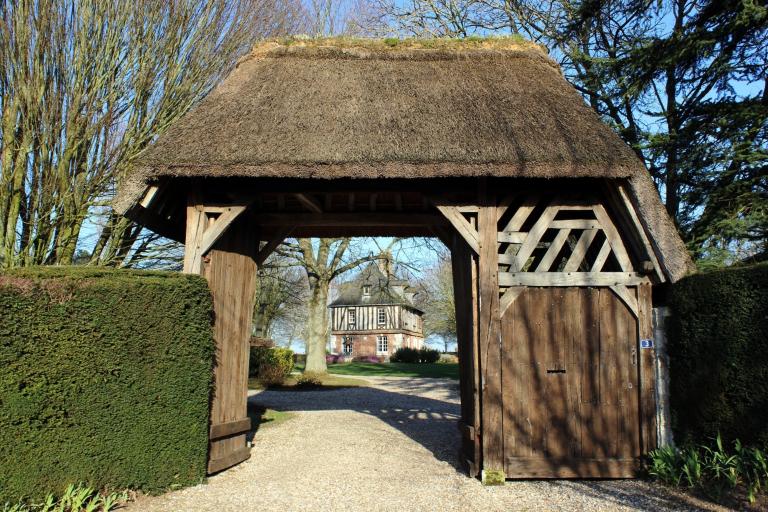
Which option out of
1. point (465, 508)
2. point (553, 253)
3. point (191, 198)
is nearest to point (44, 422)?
point (191, 198)

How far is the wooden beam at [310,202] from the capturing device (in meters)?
7.89

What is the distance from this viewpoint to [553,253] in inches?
283

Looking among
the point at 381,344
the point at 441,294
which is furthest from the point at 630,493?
the point at 381,344

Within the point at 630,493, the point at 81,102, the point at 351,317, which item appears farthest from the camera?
the point at 351,317

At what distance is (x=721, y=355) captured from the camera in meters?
6.03

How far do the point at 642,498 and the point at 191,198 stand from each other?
21.4ft

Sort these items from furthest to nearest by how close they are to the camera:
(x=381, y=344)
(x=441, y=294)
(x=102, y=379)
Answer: (x=381, y=344) < (x=441, y=294) < (x=102, y=379)

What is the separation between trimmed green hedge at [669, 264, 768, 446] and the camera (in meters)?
5.65

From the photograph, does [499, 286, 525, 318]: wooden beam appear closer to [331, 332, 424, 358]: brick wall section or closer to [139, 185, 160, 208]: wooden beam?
[139, 185, 160, 208]: wooden beam

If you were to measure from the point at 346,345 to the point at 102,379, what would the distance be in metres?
45.1

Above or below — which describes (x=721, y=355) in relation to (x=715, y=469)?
above

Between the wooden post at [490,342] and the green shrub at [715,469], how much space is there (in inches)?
75.1

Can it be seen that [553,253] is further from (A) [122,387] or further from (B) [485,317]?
(A) [122,387]

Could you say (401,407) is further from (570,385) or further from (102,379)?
(102,379)
